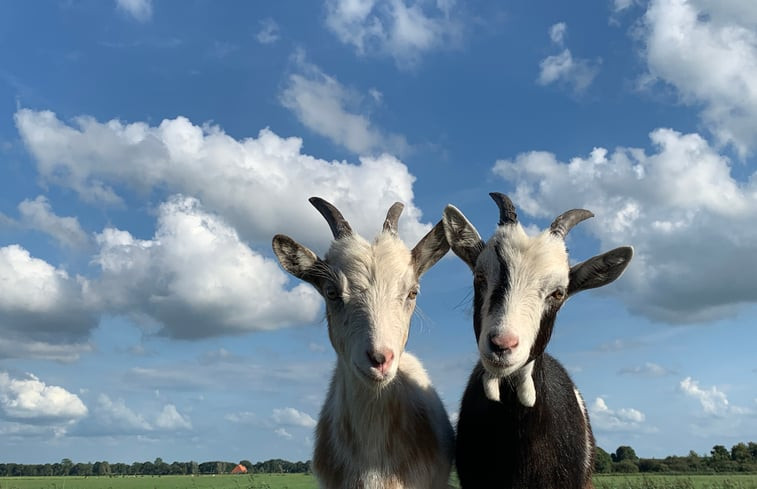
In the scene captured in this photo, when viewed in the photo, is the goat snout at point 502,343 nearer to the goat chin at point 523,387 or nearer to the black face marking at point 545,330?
the black face marking at point 545,330

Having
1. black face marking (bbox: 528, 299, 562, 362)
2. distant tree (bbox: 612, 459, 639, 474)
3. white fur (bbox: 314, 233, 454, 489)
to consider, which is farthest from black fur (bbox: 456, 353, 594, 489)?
distant tree (bbox: 612, 459, 639, 474)

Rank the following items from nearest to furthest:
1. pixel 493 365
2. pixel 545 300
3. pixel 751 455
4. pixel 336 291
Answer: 1. pixel 493 365
2. pixel 545 300
3. pixel 336 291
4. pixel 751 455

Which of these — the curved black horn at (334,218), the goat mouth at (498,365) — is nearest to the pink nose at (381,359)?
the goat mouth at (498,365)

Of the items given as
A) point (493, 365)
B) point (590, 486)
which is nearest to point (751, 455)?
point (590, 486)

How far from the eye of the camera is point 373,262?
7.76m

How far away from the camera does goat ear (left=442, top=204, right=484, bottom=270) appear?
7.76 m

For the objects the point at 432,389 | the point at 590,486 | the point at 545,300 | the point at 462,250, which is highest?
the point at 462,250

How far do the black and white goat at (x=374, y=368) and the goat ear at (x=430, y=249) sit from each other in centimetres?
Answer: 1

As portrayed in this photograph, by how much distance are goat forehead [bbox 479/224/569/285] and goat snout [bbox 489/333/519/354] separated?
77 centimetres

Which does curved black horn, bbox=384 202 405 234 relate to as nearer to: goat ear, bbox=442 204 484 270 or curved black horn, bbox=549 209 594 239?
goat ear, bbox=442 204 484 270

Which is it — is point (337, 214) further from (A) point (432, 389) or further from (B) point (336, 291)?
(A) point (432, 389)

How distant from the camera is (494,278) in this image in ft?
22.9

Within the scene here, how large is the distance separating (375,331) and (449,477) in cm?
241

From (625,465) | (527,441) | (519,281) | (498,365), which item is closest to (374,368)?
(498,365)
